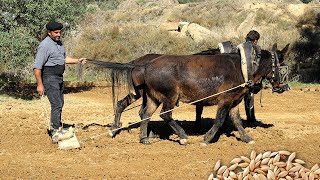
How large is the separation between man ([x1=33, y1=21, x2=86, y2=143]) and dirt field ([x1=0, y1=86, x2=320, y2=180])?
40 cm

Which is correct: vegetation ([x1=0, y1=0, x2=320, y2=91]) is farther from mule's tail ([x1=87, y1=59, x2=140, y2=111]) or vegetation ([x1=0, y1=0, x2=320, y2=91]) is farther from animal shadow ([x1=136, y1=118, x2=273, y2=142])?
mule's tail ([x1=87, y1=59, x2=140, y2=111])

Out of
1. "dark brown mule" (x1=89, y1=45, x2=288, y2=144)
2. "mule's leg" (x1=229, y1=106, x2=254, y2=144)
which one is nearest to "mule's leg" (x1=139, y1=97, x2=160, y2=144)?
"dark brown mule" (x1=89, y1=45, x2=288, y2=144)

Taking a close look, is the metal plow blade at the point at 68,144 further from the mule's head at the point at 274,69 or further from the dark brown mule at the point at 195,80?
the mule's head at the point at 274,69

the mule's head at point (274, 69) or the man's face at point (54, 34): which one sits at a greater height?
the man's face at point (54, 34)

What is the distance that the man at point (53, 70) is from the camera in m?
7.96

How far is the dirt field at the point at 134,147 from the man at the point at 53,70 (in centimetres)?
40

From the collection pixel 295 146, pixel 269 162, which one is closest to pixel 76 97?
pixel 295 146

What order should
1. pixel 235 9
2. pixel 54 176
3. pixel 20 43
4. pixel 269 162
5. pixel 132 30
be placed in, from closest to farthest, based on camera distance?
pixel 269 162 < pixel 54 176 < pixel 20 43 < pixel 132 30 < pixel 235 9

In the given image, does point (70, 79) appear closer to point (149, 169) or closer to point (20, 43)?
point (20, 43)

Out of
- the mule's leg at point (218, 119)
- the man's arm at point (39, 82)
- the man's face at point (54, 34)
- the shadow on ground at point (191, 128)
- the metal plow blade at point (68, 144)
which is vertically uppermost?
the man's face at point (54, 34)

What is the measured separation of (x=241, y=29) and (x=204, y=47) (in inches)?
281

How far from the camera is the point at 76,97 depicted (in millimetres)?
15938

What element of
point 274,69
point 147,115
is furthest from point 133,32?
point 274,69

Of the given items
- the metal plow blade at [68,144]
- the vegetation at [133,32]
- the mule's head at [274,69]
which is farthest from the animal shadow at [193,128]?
the vegetation at [133,32]
